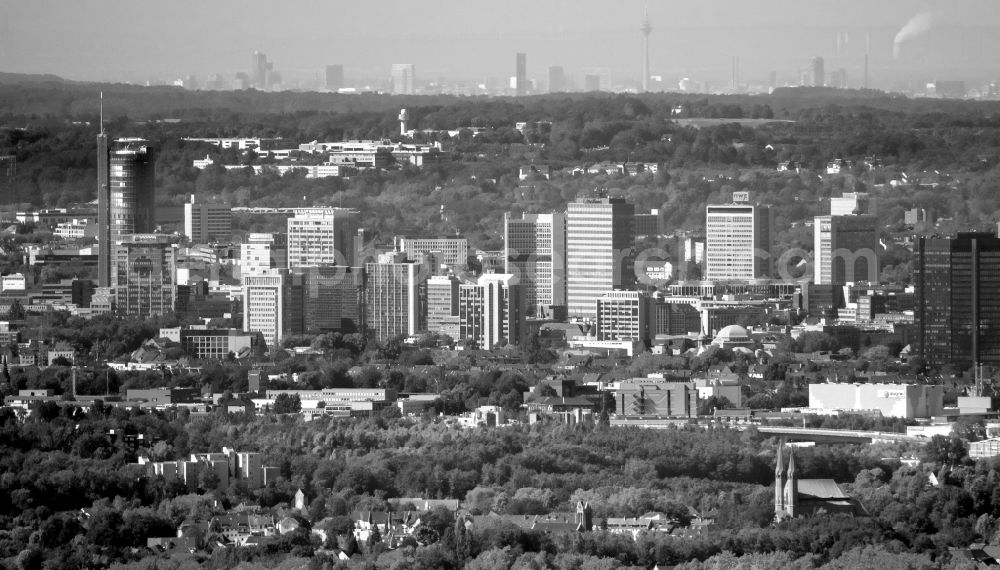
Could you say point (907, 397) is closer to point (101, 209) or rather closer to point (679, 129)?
point (101, 209)

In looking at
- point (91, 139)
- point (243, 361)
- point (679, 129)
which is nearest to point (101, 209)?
point (91, 139)

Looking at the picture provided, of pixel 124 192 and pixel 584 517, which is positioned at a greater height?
pixel 124 192

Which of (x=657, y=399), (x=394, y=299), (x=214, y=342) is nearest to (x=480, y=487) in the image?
(x=657, y=399)

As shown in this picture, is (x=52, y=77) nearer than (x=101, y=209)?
No

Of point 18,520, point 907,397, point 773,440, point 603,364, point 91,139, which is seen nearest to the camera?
point 18,520

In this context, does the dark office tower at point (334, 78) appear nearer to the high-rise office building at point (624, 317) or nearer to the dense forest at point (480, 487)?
the high-rise office building at point (624, 317)

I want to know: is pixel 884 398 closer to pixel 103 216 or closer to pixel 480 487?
pixel 480 487
